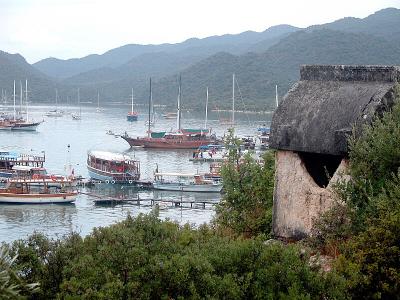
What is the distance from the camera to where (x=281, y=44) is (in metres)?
167

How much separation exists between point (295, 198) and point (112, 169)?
4231 centimetres

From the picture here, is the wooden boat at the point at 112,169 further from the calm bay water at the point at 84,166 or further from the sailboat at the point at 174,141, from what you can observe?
the sailboat at the point at 174,141

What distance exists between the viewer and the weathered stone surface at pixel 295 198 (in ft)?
35.6

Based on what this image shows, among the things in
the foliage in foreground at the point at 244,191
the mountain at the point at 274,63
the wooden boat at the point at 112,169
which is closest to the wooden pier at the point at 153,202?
the wooden boat at the point at 112,169

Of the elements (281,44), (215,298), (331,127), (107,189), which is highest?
(281,44)

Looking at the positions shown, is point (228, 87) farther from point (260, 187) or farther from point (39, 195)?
point (260, 187)

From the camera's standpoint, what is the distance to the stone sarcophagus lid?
10.6 meters

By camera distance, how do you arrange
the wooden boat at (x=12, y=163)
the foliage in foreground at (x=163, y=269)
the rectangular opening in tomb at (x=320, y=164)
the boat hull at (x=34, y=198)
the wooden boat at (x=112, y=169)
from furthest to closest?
1. the wooden boat at (x=112, y=169)
2. the wooden boat at (x=12, y=163)
3. the boat hull at (x=34, y=198)
4. the rectangular opening in tomb at (x=320, y=164)
5. the foliage in foreground at (x=163, y=269)

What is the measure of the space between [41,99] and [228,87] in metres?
72.4

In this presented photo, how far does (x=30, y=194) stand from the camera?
4284cm

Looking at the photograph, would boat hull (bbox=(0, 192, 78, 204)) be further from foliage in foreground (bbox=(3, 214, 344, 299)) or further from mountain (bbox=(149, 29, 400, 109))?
mountain (bbox=(149, 29, 400, 109))

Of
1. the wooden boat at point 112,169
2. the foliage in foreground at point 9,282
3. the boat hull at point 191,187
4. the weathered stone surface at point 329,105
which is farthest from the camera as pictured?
the wooden boat at point 112,169

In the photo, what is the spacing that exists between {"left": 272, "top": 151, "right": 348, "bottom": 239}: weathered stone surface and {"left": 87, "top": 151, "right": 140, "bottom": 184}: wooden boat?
39.6m

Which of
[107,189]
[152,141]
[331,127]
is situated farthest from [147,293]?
[152,141]
